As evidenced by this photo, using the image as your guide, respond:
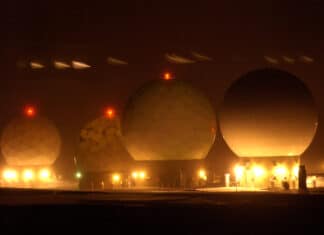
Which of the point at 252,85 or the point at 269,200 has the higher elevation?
the point at 252,85

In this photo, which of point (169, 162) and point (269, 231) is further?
point (169, 162)

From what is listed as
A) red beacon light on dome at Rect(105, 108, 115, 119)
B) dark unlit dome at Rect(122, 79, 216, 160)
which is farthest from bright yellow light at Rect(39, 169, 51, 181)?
dark unlit dome at Rect(122, 79, 216, 160)

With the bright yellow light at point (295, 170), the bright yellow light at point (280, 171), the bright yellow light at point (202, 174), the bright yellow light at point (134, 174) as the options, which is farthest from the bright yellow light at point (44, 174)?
the bright yellow light at point (295, 170)

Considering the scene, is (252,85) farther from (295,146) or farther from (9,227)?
(9,227)

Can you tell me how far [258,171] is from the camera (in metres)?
51.6

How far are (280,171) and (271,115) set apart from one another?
14.9ft

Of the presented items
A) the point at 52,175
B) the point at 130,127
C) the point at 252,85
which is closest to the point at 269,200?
the point at 252,85

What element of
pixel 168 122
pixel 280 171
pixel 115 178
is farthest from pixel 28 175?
pixel 280 171

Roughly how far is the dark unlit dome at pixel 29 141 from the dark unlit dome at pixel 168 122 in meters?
15.4

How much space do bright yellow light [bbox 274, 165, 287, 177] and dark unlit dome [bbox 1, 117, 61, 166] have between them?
998 inches

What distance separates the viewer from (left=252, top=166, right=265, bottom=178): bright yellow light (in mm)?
51500

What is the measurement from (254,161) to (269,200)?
14.6 m

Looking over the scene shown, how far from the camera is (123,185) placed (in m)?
55.6

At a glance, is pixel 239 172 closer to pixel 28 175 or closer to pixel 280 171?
pixel 280 171
